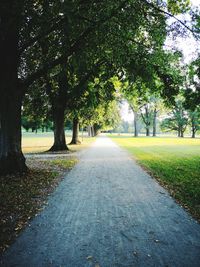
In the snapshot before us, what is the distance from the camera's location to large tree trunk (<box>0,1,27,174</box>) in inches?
439

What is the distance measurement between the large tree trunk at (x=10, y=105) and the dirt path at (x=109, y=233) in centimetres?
360

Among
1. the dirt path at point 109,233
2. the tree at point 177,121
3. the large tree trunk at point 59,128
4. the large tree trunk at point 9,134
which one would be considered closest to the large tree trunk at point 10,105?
the large tree trunk at point 9,134

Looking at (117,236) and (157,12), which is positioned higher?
(157,12)

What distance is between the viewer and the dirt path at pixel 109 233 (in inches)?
165

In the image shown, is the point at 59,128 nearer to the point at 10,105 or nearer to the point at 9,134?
the point at 9,134

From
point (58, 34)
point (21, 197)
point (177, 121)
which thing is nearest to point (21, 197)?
point (21, 197)

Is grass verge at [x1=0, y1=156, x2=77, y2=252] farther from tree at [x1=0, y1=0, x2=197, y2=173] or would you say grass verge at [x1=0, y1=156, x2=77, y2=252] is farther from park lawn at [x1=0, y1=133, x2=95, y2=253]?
tree at [x1=0, y1=0, x2=197, y2=173]

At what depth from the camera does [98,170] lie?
1310cm

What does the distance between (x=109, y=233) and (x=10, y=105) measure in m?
7.76

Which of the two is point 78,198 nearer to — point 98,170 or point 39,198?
point 39,198

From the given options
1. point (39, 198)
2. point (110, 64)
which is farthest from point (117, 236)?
point (110, 64)

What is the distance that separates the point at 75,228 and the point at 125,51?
26.8 ft

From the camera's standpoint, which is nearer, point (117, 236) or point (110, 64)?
point (117, 236)

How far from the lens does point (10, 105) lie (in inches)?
447
